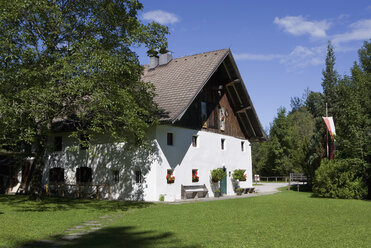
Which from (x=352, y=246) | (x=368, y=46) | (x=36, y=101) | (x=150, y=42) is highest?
(x=368, y=46)

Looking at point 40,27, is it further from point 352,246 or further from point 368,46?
point 368,46

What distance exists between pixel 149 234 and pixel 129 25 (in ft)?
36.1

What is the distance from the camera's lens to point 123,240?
28.5ft

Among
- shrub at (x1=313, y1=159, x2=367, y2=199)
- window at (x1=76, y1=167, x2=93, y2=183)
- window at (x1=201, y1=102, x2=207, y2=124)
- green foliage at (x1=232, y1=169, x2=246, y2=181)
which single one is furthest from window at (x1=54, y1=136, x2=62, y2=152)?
shrub at (x1=313, y1=159, x2=367, y2=199)

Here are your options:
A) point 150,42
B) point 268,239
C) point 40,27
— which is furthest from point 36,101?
point 268,239

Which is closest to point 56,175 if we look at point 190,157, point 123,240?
point 190,157

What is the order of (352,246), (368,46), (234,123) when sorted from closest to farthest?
(352,246)
(234,123)
(368,46)

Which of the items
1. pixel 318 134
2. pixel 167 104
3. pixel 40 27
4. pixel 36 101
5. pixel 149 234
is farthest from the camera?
pixel 318 134

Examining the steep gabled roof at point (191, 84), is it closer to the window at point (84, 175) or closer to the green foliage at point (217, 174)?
the green foliage at point (217, 174)

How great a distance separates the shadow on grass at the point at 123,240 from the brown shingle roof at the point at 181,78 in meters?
9.97

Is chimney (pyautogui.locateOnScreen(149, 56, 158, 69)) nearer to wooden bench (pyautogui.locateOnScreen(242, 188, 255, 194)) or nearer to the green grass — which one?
wooden bench (pyautogui.locateOnScreen(242, 188, 255, 194))

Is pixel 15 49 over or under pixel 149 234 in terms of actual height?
over

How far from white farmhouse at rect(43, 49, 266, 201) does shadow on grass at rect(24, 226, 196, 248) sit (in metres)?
9.97

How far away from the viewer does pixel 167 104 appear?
2114 centimetres
